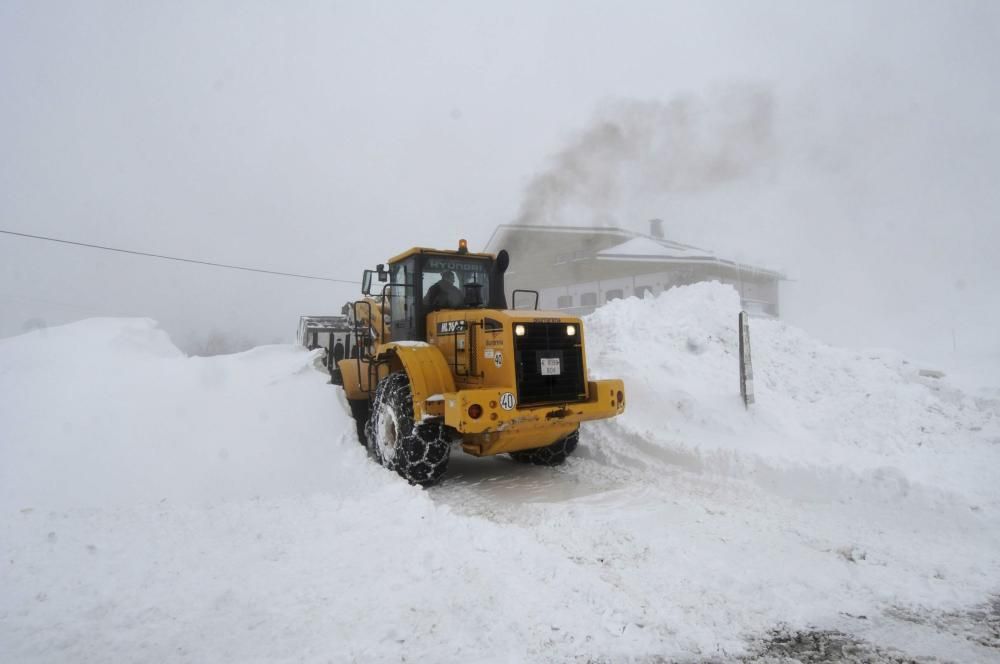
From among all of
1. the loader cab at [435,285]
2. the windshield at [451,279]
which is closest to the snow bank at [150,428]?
the loader cab at [435,285]

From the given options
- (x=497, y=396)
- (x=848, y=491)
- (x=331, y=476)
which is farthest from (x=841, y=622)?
(x=331, y=476)

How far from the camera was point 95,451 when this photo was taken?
5.38 metres

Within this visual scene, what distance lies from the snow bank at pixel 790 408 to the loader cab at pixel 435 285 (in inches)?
108

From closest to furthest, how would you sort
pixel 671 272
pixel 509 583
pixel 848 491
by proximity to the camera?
pixel 509 583
pixel 848 491
pixel 671 272

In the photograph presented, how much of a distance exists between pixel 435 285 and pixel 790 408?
519cm

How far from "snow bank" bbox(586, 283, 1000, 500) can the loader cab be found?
2.75 m

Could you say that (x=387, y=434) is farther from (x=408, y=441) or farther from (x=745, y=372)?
(x=745, y=372)

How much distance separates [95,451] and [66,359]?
3155 millimetres

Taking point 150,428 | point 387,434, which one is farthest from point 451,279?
point 150,428

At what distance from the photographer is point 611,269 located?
891 inches

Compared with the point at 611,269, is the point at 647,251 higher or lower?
higher

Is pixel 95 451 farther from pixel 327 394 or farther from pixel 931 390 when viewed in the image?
pixel 931 390

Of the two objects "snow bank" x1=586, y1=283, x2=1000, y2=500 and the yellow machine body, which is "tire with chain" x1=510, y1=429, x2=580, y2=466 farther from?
"snow bank" x1=586, y1=283, x2=1000, y2=500

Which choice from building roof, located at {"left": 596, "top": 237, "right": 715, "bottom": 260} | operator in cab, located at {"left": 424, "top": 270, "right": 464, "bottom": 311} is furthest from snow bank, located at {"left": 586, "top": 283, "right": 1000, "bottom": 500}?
building roof, located at {"left": 596, "top": 237, "right": 715, "bottom": 260}
